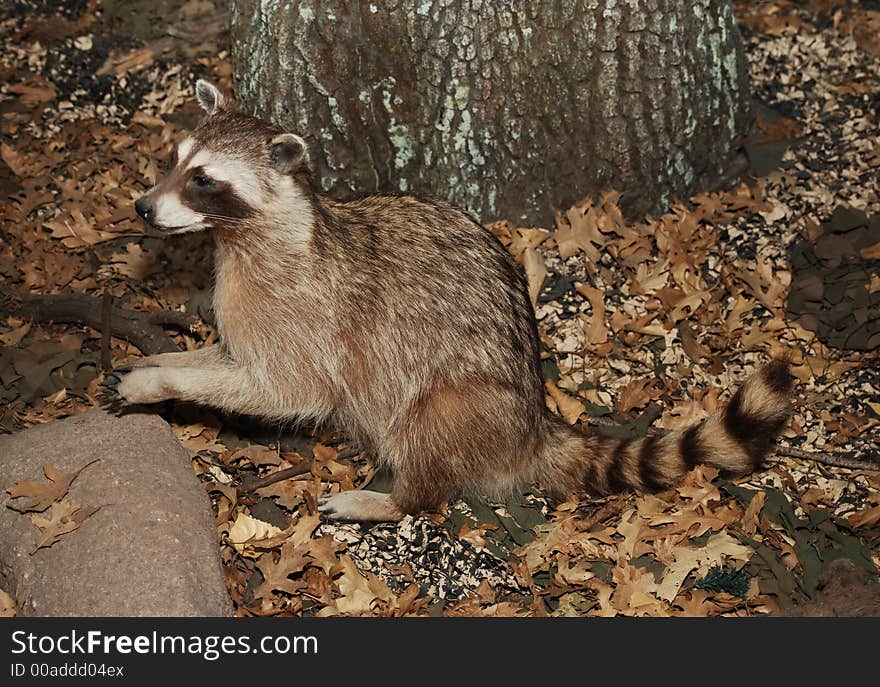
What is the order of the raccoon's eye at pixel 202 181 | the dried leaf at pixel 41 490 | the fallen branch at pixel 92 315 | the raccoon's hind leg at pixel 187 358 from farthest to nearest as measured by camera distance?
1. the fallen branch at pixel 92 315
2. the raccoon's hind leg at pixel 187 358
3. the raccoon's eye at pixel 202 181
4. the dried leaf at pixel 41 490

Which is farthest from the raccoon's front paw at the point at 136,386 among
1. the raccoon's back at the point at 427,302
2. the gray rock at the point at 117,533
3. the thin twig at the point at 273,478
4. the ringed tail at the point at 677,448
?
the ringed tail at the point at 677,448

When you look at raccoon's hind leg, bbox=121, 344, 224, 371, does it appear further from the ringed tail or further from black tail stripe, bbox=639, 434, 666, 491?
black tail stripe, bbox=639, 434, 666, 491

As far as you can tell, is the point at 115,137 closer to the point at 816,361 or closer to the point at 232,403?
the point at 232,403

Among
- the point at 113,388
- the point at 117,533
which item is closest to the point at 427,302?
the point at 113,388

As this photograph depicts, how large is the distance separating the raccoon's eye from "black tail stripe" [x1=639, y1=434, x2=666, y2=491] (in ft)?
6.87

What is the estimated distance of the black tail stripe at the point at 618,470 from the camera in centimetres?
428

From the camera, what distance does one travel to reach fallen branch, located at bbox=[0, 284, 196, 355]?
5.08 m

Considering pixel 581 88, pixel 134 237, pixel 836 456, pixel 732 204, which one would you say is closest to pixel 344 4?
pixel 581 88

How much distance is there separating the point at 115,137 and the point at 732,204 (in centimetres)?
383

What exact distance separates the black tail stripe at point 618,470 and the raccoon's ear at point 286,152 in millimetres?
1820

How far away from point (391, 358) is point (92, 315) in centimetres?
179

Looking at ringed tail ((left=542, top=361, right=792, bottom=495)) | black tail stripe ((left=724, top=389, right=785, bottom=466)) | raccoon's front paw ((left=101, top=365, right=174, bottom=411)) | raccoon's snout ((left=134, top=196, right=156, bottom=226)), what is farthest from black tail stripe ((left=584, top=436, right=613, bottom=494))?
raccoon's snout ((left=134, top=196, right=156, bottom=226))

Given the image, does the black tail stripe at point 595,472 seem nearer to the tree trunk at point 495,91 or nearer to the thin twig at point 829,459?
the thin twig at point 829,459

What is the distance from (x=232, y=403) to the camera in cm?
437
